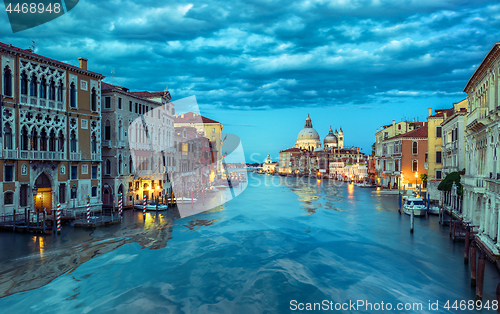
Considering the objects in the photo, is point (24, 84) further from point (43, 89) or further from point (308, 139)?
point (308, 139)

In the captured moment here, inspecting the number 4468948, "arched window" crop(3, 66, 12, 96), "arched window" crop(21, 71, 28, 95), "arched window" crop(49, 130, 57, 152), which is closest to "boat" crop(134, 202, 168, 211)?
"arched window" crop(49, 130, 57, 152)

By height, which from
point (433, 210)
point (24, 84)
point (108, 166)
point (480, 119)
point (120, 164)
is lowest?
point (433, 210)

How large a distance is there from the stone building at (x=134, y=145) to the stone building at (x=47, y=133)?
5.99 ft

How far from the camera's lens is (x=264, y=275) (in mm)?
13438

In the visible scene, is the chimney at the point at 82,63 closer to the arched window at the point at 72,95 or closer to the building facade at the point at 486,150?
the arched window at the point at 72,95

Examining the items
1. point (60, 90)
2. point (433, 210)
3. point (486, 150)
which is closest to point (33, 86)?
point (60, 90)

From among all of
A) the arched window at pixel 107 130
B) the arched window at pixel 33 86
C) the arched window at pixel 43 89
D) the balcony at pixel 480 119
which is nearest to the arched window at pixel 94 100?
the arched window at pixel 107 130

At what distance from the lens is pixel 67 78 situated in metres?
22.1

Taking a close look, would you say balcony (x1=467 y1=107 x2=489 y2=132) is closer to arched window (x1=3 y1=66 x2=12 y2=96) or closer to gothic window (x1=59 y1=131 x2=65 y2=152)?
gothic window (x1=59 y1=131 x2=65 y2=152)

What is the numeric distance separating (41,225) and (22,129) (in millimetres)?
5614

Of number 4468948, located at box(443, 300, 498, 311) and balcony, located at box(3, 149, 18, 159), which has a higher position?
balcony, located at box(3, 149, 18, 159)

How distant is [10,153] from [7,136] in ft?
3.19

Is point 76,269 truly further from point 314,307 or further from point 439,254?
point 439,254

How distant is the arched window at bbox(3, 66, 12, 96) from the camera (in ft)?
60.6
